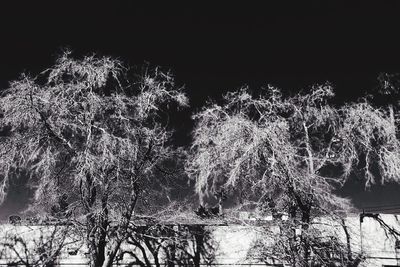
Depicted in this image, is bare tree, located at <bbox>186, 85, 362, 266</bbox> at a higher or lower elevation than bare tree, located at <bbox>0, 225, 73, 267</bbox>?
higher

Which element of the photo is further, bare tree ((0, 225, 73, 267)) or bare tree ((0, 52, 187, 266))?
bare tree ((0, 225, 73, 267))

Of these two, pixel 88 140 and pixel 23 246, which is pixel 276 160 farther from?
pixel 23 246

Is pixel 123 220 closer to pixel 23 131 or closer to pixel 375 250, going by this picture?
pixel 23 131

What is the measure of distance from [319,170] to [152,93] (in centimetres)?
620

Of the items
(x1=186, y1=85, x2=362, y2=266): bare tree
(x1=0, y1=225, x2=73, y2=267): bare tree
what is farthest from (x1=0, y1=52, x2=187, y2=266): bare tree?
(x1=0, y1=225, x2=73, y2=267): bare tree

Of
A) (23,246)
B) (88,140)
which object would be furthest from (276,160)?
(23,246)

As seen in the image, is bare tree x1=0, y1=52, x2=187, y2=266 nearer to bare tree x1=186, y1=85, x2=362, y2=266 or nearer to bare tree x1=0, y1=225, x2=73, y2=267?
bare tree x1=186, y1=85, x2=362, y2=266

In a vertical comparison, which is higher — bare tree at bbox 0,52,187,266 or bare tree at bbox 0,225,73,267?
bare tree at bbox 0,52,187,266

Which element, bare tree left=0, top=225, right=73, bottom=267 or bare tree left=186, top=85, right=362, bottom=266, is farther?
bare tree left=0, top=225, right=73, bottom=267

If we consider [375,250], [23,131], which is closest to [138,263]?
[23,131]

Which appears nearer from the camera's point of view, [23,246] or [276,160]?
[276,160]

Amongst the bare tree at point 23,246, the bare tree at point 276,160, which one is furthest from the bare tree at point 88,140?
the bare tree at point 23,246

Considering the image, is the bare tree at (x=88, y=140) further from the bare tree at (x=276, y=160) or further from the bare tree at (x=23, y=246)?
the bare tree at (x=23, y=246)

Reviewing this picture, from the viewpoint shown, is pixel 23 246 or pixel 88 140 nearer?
pixel 88 140
